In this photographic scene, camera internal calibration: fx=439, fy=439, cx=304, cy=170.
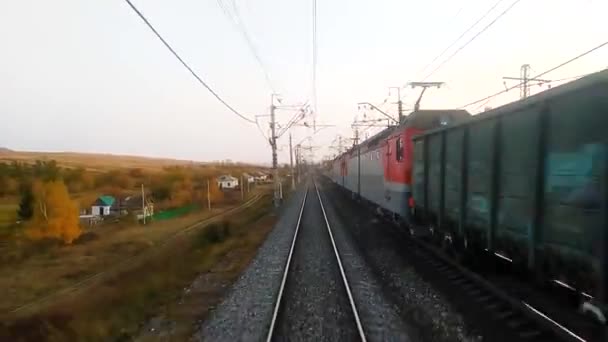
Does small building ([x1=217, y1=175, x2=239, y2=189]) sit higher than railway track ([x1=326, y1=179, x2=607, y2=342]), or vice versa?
railway track ([x1=326, y1=179, x2=607, y2=342])

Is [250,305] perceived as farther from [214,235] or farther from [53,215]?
[53,215]

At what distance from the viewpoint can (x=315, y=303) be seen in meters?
8.87

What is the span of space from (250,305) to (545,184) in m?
6.00

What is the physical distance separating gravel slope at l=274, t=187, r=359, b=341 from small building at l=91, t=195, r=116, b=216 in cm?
4730

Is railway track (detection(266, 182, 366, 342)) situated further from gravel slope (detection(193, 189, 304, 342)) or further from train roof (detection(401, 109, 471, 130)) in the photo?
train roof (detection(401, 109, 471, 130))

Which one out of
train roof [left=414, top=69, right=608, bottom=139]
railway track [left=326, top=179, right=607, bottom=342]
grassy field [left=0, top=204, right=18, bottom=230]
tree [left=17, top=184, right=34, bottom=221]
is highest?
train roof [left=414, top=69, right=608, bottom=139]

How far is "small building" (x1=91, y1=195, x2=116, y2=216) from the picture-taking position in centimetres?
5500

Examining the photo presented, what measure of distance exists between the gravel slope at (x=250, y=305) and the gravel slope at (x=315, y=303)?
13.0 inches

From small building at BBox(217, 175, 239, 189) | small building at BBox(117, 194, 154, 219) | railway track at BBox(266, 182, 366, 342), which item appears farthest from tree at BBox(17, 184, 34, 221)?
small building at BBox(217, 175, 239, 189)

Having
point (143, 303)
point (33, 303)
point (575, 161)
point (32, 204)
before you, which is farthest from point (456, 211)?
point (32, 204)

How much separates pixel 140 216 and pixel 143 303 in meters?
38.0

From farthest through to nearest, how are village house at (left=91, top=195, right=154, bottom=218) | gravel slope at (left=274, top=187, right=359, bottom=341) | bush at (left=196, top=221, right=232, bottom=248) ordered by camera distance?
1. village house at (left=91, top=195, right=154, bottom=218)
2. bush at (left=196, top=221, right=232, bottom=248)
3. gravel slope at (left=274, top=187, right=359, bottom=341)

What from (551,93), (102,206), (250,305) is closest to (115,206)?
(102,206)

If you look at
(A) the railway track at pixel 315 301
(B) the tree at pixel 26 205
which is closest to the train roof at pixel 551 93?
(A) the railway track at pixel 315 301
